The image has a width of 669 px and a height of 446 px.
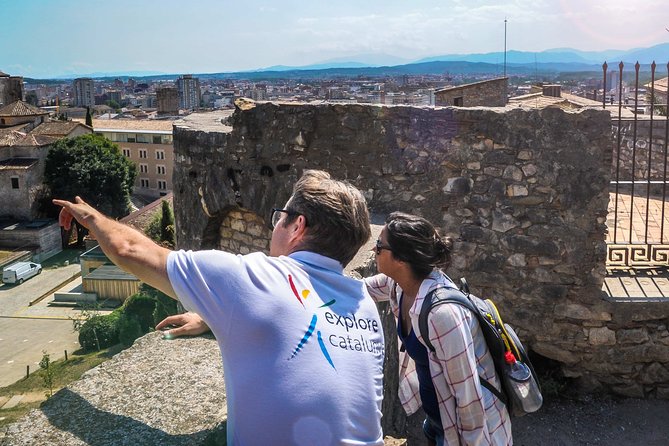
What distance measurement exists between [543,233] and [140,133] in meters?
66.2

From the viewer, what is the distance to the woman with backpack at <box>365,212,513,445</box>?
2824mm

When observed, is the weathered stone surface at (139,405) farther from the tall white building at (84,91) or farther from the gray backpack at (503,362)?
the tall white building at (84,91)

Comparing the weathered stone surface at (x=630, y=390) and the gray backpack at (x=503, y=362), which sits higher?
the gray backpack at (x=503, y=362)

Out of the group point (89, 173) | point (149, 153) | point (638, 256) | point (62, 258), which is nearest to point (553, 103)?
Answer: point (638, 256)

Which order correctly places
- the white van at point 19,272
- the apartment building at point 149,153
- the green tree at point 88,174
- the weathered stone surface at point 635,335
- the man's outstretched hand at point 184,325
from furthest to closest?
the apartment building at point 149,153
the green tree at point 88,174
the white van at point 19,272
the weathered stone surface at point 635,335
the man's outstretched hand at point 184,325

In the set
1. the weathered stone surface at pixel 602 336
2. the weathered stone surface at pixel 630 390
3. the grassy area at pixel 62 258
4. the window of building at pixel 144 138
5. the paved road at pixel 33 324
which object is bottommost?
the paved road at pixel 33 324

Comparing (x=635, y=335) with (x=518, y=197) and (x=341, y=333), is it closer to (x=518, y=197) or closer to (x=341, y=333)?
(x=518, y=197)

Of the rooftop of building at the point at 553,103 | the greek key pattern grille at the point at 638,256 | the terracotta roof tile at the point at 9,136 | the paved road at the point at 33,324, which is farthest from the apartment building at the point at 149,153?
the greek key pattern grille at the point at 638,256

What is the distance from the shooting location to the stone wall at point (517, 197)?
18.3 feet

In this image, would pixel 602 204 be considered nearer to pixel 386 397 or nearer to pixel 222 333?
pixel 386 397

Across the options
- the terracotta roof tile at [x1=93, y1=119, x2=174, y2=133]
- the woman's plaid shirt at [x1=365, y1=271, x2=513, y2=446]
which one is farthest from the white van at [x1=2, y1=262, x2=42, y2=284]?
the woman's plaid shirt at [x1=365, y1=271, x2=513, y2=446]

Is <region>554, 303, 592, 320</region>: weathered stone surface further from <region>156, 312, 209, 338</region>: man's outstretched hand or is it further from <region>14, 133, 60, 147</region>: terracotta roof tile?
<region>14, 133, 60, 147</region>: terracotta roof tile

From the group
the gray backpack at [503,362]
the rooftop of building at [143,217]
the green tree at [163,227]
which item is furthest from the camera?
the rooftop of building at [143,217]

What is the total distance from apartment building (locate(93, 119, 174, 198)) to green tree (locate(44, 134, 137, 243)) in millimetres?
12433
